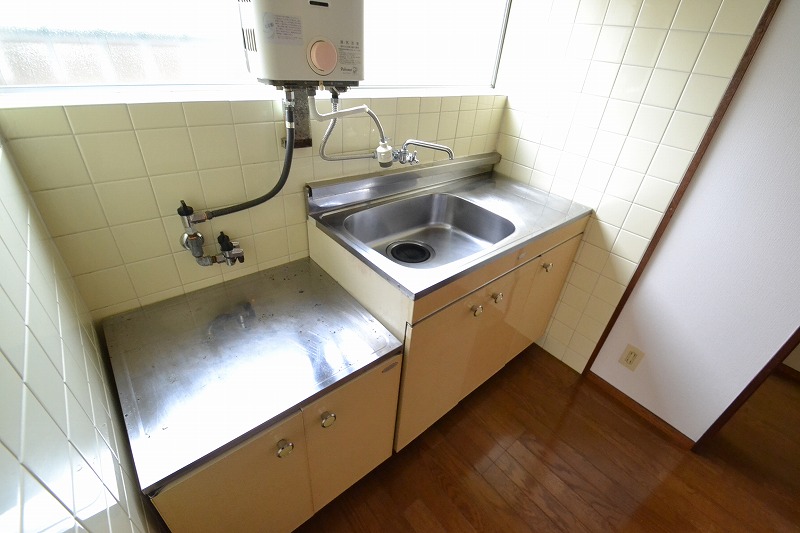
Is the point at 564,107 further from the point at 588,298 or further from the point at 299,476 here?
the point at 299,476

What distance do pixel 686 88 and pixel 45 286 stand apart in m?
1.70

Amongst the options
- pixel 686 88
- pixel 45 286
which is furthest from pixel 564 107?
pixel 45 286

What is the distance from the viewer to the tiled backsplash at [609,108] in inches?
44.1

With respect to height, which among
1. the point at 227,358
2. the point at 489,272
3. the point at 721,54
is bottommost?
the point at 227,358

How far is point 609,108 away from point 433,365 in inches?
44.2

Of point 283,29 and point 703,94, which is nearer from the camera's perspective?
point 283,29

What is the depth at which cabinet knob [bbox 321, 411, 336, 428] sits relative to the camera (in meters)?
0.89

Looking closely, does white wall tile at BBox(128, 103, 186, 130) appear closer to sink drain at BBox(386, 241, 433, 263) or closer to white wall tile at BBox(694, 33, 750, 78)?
sink drain at BBox(386, 241, 433, 263)

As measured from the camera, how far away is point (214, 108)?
3.08ft

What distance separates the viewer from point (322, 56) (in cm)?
88

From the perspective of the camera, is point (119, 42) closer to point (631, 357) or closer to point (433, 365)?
point (433, 365)

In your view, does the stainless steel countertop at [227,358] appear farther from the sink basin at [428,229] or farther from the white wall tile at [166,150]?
the white wall tile at [166,150]

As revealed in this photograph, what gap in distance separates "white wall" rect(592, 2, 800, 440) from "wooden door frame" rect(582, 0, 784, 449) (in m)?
0.02

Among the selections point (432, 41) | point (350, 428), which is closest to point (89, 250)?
point (350, 428)
